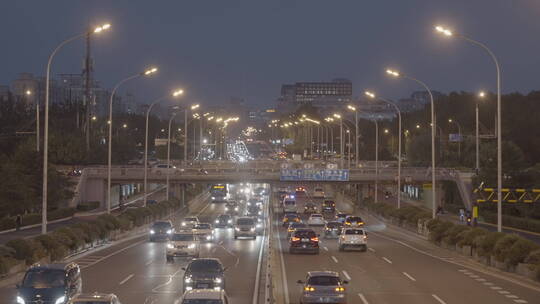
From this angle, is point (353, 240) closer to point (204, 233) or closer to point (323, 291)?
point (204, 233)

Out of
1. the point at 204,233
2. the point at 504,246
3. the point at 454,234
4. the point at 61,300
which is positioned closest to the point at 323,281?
the point at 61,300

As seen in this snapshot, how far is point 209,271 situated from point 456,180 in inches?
2486

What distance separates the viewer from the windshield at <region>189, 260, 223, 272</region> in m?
26.1

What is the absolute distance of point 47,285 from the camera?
22484 millimetres

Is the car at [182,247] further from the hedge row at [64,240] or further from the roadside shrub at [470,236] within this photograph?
the roadside shrub at [470,236]

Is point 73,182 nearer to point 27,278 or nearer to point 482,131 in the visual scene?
point 482,131

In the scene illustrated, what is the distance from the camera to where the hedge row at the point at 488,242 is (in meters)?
34.1

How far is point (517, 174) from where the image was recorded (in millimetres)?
76562

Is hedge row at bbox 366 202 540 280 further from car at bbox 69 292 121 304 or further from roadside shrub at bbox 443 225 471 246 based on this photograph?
car at bbox 69 292 121 304

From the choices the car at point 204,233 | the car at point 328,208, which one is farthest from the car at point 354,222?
the car at point 328,208

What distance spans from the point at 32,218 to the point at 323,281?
154 ft

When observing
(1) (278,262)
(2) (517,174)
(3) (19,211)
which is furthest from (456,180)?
(1) (278,262)

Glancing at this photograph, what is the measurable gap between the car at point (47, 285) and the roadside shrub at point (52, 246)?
542 inches

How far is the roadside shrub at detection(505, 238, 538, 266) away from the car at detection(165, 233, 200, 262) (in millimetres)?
14314
